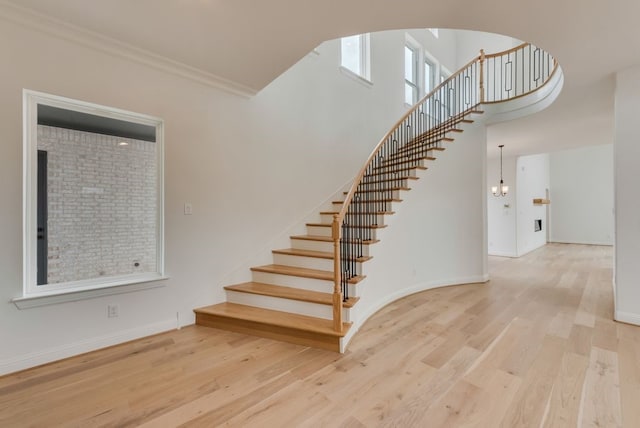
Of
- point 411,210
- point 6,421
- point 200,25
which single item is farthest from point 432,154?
point 6,421

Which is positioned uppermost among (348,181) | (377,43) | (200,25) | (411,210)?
(377,43)

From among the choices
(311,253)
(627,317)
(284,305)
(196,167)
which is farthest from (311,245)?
(627,317)

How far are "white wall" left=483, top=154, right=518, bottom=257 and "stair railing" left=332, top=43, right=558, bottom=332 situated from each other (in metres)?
1.89

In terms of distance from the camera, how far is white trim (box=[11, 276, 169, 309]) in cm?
224

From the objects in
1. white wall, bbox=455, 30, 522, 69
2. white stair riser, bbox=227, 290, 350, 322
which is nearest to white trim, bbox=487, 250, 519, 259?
white wall, bbox=455, 30, 522, 69

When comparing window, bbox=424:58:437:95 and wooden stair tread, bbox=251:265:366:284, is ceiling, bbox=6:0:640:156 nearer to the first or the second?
wooden stair tread, bbox=251:265:366:284

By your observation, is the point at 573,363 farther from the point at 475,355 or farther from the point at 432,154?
the point at 432,154

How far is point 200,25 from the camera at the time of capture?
7.68ft

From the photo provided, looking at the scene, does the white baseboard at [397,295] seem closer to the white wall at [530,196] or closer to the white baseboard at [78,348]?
the white baseboard at [78,348]

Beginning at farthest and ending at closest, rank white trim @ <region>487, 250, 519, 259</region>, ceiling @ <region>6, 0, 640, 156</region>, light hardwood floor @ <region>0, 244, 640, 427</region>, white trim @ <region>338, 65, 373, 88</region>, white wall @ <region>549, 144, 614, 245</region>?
white wall @ <region>549, 144, 614, 245</region> < white trim @ <region>487, 250, 519, 259</region> < white trim @ <region>338, 65, 373, 88</region> < ceiling @ <region>6, 0, 640, 156</region> < light hardwood floor @ <region>0, 244, 640, 427</region>

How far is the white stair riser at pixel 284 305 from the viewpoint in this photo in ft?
9.43

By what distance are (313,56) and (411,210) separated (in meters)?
2.72

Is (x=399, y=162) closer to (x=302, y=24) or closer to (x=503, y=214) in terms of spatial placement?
(x=302, y=24)

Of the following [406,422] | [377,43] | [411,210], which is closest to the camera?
[406,422]
